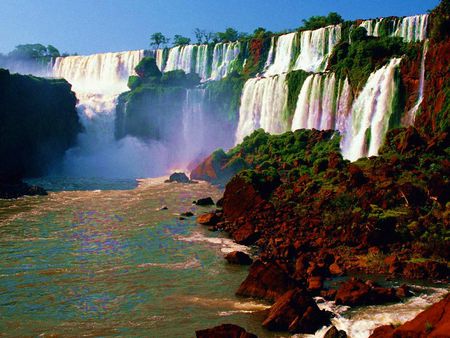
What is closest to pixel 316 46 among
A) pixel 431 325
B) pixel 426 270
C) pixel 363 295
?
pixel 426 270

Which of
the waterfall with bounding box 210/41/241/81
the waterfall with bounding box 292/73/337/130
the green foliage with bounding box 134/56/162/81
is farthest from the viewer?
the waterfall with bounding box 210/41/241/81

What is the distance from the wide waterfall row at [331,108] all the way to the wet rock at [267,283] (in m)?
22.3

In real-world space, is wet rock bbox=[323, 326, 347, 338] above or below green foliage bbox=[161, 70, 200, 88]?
below

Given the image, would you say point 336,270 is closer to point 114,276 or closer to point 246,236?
point 246,236

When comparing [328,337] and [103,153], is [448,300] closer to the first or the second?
[328,337]

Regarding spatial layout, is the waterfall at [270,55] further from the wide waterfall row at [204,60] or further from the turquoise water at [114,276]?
the turquoise water at [114,276]

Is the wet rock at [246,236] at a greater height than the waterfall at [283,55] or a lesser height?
lesser

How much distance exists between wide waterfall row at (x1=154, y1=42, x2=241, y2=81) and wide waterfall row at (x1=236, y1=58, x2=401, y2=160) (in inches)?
574

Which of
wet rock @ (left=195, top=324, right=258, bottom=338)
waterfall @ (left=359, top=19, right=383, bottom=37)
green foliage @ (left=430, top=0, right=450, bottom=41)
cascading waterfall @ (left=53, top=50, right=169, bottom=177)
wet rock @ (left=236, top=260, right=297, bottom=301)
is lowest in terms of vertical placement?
wet rock @ (left=195, top=324, right=258, bottom=338)

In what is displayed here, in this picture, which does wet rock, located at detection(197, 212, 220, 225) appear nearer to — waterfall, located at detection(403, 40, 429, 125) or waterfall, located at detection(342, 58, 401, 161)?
waterfall, located at detection(342, 58, 401, 161)

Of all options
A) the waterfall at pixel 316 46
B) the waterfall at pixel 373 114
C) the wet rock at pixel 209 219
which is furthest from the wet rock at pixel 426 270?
the waterfall at pixel 316 46

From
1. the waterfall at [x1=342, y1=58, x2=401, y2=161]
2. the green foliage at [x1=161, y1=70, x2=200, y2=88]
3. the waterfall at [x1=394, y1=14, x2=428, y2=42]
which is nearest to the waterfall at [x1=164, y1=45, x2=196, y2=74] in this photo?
the green foliage at [x1=161, y1=70, x2=200, y2=88]

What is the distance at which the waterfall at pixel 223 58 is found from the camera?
7269 cm

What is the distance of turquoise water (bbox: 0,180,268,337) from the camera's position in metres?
15.9
